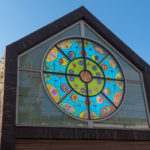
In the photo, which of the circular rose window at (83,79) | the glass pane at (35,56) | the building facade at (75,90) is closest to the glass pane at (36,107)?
the building facade at (75,90)

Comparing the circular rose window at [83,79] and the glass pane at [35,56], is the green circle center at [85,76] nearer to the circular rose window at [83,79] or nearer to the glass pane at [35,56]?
the circular rose window at [83,79]

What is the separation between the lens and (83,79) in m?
13.1

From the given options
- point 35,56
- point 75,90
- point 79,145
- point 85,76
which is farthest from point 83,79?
point 79,145

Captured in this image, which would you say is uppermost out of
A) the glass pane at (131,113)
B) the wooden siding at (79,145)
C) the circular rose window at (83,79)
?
the circular rose window at (83,79)

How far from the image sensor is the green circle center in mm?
12859

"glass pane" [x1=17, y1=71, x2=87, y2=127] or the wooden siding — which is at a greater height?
"glass pane" [x1=17, y1=71, x2=87, y2=127]

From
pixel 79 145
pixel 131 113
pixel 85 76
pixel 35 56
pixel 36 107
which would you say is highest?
pixel 35 56

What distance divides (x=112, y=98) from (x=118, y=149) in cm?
250

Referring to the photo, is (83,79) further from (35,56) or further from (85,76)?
(35,56)

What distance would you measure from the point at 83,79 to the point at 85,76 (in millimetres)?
220

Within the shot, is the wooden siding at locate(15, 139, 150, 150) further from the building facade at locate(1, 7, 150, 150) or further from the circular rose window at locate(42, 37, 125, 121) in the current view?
the circular rose window at locate(42, 37, 125, 121)

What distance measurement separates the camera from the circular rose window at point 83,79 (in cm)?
1232

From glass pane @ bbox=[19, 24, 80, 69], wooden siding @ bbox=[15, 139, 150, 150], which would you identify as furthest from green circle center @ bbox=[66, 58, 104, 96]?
wooden siding @ bbox=[15, 139, 150, 150]

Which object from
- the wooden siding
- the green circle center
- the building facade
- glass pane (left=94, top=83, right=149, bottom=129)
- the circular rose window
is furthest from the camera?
the green circle center
